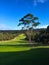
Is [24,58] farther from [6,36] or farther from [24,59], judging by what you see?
[6,36]

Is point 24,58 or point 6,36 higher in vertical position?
point 6,36

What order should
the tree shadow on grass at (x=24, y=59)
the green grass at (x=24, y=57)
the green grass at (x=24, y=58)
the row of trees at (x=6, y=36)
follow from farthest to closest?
1. the row of trees at (x=6, y=36)
2. the green grass at (x=24, y=57)
3. the green grass at (x=24, y=58)
4. the tree shadow on grass at (x=24, y=59)

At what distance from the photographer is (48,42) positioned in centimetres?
5791

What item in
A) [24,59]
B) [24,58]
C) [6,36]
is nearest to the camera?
[24,59]

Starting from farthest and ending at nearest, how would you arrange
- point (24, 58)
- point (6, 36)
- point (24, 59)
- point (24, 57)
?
point (6, 36) < point (24, 57) < point (24, 58) < point (24, 59)

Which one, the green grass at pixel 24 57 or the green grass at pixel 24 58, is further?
the green grass at pixel 24 57

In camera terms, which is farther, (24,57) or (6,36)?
(6,36)

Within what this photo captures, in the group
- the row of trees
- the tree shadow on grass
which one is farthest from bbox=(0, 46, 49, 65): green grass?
the row of trees

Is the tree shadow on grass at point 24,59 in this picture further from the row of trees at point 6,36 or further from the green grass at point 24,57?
the row of trees at point 6,36

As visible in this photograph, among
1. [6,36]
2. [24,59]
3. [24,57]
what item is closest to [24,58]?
[24,59]

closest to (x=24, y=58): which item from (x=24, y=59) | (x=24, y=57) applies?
(x=24, y=59)

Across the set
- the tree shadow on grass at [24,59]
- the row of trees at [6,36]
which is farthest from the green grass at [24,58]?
the row of trees at [6,36]

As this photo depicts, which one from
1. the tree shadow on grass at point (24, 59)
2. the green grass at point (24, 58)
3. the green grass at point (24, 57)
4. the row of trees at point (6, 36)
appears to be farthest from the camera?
the row of trees at point (6, 36)

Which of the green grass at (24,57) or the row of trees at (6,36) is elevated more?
the row of trees at (6,36)
